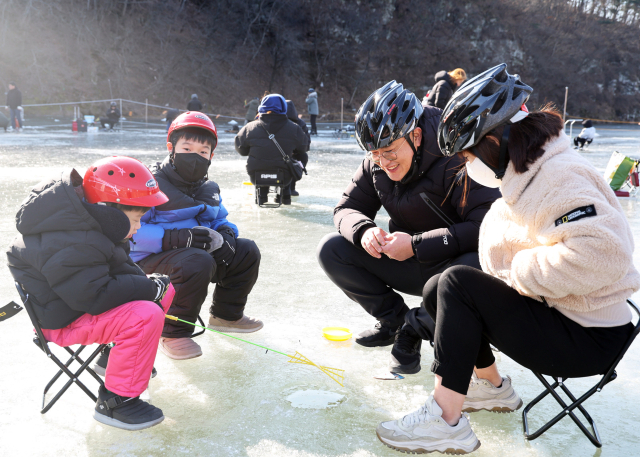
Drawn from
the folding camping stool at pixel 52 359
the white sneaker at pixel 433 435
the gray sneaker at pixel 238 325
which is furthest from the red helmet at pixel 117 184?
the white sneaker at pixel 433 435

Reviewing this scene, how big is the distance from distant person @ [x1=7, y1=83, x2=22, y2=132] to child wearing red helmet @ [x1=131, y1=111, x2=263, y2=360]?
1831 cm

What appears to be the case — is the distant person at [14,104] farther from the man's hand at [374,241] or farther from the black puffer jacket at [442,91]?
the man's hand at [374,241]

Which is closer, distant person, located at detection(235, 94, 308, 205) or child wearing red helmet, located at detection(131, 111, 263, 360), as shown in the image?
child wearing red helmet, located at detection(131, 111, 263, 360)

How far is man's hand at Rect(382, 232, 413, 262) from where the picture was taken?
8.66ft

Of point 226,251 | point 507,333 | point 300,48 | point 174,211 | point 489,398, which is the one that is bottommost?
point 489,398

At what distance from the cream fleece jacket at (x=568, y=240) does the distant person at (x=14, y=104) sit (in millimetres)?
20194

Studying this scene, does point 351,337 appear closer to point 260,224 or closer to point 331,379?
point 331,379

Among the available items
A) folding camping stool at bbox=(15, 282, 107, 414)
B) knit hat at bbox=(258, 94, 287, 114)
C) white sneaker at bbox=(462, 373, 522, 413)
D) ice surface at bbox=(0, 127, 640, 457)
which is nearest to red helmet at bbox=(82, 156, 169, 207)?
folding camping stool at bbox=(15, 282, 107, 414)

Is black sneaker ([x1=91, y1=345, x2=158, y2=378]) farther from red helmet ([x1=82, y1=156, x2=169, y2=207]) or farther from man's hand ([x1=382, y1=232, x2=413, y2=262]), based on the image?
man's hand ([x1=382, y1=232, x2=413, y2=262])

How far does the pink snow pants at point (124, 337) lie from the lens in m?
2.17

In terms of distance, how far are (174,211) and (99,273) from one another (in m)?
0.92

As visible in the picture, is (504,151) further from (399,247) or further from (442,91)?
(442,91)

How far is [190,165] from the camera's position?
304cm

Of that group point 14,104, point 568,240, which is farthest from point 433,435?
point 14,104
